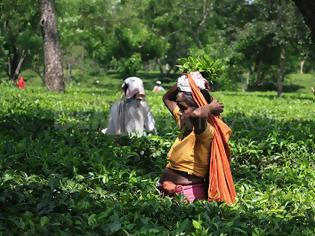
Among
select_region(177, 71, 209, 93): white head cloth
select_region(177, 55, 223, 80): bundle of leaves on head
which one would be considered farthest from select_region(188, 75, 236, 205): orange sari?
select_region(177, 55, 223, 80): bundle of leaves on head

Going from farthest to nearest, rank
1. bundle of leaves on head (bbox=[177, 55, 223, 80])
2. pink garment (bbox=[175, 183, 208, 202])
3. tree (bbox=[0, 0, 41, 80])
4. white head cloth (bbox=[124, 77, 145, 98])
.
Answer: tree (bbox=[0, 0, 41, 80]) → white head cloth (bbox=[124, 77, 145, 98]) → bundle of leaves on head (bbox=[177, 55, 223, 80]) → pink garment (bbox=[175, 183, 208, 202])

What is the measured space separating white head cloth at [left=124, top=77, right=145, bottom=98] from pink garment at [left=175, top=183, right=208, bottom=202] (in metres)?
3.28

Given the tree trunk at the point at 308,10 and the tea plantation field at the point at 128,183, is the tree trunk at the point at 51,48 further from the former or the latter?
the tree trunk at the point at 308,10

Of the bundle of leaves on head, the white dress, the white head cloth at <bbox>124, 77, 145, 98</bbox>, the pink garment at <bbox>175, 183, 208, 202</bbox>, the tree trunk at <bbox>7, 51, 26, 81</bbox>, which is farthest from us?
the tree trunk at <bbox>7, 51, 26, 81</bbox>

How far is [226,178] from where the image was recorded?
16.3ft

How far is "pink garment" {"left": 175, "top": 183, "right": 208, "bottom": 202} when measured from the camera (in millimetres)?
5000

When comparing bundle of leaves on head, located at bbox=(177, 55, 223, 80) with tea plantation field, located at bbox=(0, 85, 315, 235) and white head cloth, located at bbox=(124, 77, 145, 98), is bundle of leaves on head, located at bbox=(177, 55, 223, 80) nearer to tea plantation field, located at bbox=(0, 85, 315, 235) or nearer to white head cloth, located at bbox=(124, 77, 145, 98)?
tea plantation field, located at bbox=(0, 85, 315, 235)

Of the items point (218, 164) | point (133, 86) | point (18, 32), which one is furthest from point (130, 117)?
point (18, 32)

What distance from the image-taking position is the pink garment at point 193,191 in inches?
197

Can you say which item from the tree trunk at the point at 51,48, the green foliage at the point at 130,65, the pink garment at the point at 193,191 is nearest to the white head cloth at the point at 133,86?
the pink garment at the point at 193,191

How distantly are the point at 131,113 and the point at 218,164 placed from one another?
3422 mm

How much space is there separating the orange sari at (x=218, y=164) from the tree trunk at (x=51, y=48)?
A: 14848 mm

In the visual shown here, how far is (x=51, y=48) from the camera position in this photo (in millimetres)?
19312

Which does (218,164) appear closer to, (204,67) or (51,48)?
(204,67)
